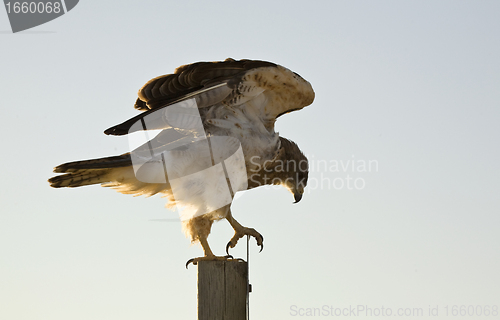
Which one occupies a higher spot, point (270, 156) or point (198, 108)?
point (198, 108)

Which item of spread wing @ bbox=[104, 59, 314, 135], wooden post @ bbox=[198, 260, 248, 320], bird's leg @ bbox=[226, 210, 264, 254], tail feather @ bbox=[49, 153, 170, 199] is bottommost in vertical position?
wooden post @ bbox=[198, 260, 248, 320]

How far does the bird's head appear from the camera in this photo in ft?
22.1

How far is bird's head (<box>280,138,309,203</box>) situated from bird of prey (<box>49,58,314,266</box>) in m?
0.63

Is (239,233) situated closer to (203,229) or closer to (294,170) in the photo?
(203,229)

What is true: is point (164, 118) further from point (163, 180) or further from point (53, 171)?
point (53, 171)

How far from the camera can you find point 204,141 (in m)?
5.70

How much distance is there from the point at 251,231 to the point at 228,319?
6.00ft

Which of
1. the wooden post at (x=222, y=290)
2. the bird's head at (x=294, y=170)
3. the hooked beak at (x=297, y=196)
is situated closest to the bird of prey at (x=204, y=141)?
the bird's head at (x=294, y=170)


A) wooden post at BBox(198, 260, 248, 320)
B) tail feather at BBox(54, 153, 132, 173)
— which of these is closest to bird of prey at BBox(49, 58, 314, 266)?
tail feather at BBox(54, 153, 132, 173)

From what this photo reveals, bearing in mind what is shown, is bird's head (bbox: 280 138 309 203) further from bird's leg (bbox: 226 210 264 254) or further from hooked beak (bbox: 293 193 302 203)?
bird's leg (bbox: 226 210 264 254)

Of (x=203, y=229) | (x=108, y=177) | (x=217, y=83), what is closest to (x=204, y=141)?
(x=217, y=83)

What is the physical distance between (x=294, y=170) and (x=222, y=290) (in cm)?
270

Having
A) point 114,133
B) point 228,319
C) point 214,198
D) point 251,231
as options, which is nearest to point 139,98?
point 114,133

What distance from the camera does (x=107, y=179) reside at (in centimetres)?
570
